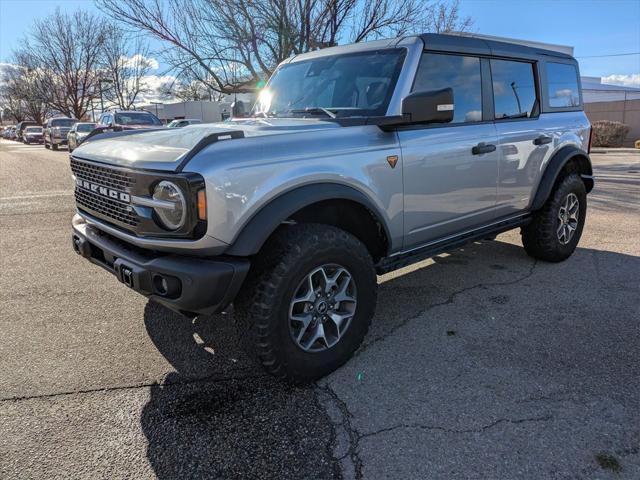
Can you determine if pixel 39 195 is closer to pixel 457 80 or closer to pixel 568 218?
pixel 457 80

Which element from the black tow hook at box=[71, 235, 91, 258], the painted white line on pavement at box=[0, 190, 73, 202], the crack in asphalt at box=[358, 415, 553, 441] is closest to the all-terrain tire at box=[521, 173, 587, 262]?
the crack in asphalt at box=[358, 415, 553, 441]

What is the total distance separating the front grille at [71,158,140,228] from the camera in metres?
2.63

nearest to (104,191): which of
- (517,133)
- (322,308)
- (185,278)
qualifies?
(185,278)

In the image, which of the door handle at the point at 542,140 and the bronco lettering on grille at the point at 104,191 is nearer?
the bronco lettering on grille at the point at 104,191

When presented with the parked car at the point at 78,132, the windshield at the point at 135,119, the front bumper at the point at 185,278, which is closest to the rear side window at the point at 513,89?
the front bumper at the point at 185,278

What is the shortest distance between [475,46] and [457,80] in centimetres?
42

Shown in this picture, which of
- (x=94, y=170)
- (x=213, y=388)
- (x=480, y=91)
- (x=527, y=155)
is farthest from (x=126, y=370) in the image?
(x=527, y=155)

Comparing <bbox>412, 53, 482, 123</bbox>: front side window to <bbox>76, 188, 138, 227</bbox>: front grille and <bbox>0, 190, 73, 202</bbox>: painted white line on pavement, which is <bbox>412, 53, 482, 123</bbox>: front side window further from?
<bbox>0, 190, 73, 202</bbox>: painted white line on pavement

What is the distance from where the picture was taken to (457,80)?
371 centimetres

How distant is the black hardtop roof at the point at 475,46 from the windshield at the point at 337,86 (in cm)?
31

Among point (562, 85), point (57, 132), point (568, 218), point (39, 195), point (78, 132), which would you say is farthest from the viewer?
point (57, 132)

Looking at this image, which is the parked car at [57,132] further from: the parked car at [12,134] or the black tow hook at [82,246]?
the parked car at [12,134]

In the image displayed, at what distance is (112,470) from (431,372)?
1.79 meters

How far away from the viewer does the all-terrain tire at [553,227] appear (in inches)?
187
